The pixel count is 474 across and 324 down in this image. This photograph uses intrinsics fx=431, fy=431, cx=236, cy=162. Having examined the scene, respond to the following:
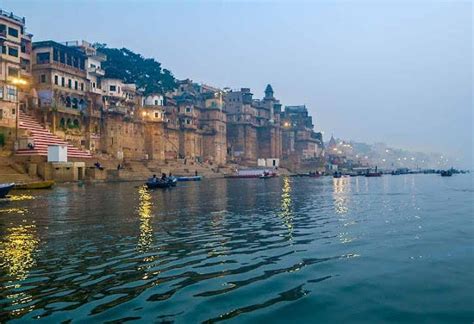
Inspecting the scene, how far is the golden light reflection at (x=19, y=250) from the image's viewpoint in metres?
9.48

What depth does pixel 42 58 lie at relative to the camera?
58.1 m

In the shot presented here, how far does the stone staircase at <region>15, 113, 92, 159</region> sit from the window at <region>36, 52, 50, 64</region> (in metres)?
8.12

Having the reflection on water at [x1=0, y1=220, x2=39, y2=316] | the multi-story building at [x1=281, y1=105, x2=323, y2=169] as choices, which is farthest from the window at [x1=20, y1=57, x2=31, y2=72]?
the multi-story building at [x1=281, y1=105, x2=323, y2=169]

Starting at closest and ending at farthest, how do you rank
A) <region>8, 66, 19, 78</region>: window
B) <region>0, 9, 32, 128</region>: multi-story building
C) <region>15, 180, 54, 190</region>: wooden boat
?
<region>15, 180, 54, 190</region>: wooden boat
<region>0, 9, 32, 128</region>: multi-story building
<region>8, 66, 19, 78</region>: window

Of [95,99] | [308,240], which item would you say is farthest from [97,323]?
[95,99]

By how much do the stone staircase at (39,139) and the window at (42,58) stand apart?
8117 mm

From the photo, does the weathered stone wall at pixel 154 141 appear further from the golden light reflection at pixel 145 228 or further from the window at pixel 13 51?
the golden light reflection at pixel 145 228

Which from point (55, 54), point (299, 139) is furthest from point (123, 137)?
point (299, 139)

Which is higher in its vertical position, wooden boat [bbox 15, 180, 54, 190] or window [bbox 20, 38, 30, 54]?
window [bbox 20, 38, 30, 54]

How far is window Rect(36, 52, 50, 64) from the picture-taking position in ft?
190

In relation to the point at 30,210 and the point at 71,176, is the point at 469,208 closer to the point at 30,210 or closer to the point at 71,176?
the point at 30,210

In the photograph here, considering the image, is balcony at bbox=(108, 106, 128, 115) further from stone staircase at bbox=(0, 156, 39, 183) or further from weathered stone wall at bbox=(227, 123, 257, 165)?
weathered stone wall at bbox=(227, 123, 257, 165)

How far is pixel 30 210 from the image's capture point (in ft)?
71.4

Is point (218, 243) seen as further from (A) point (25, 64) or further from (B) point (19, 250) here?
(A) point (25, 64)
